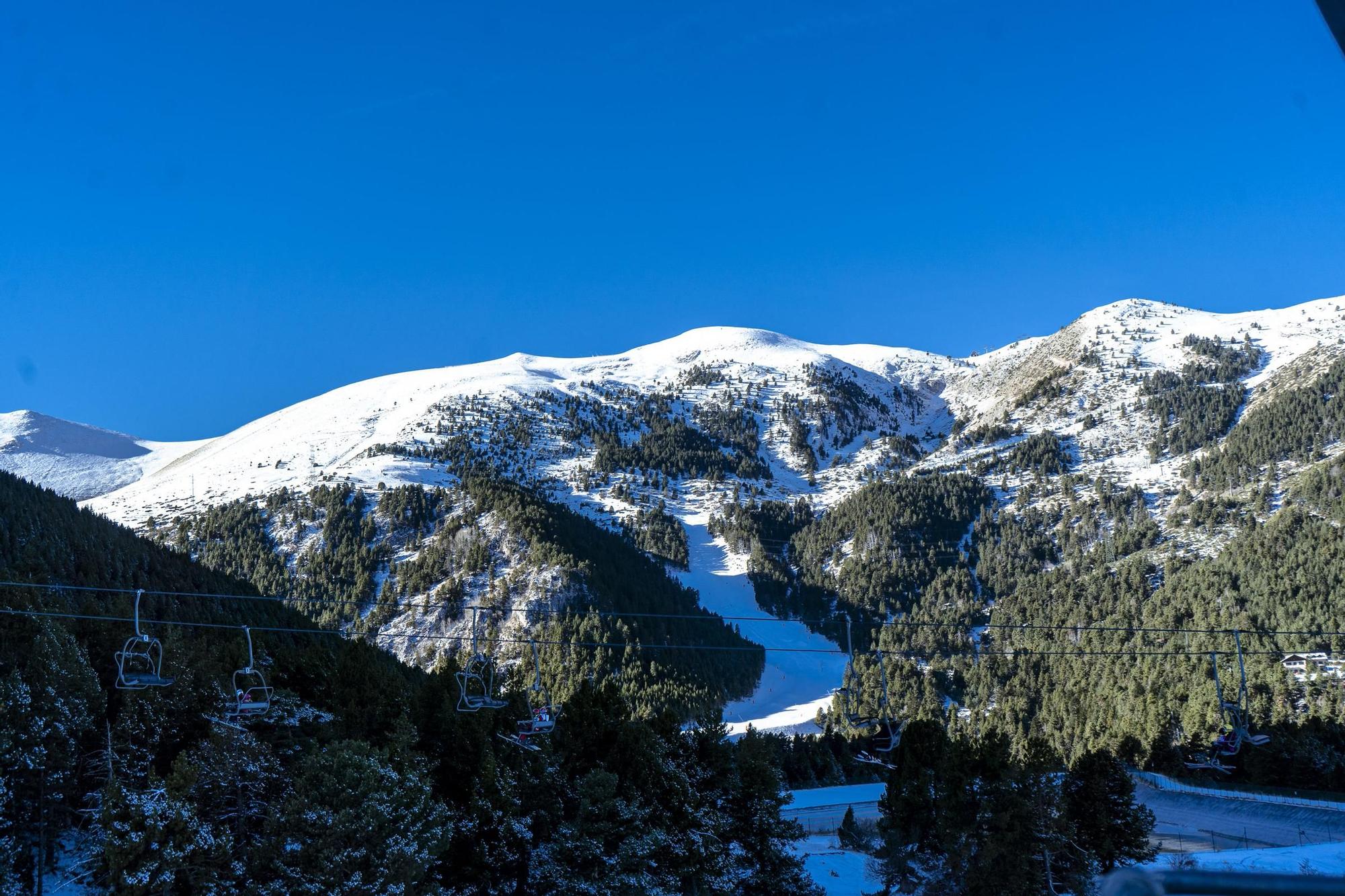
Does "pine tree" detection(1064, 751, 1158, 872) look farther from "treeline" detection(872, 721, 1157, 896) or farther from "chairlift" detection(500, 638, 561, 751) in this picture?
"chairlift" detection(500, 638, 561, 751)

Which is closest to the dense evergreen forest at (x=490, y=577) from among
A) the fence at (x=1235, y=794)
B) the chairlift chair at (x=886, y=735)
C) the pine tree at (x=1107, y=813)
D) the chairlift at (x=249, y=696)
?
the fence at (x=1235, y=794)

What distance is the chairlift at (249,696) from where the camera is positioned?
28.3m

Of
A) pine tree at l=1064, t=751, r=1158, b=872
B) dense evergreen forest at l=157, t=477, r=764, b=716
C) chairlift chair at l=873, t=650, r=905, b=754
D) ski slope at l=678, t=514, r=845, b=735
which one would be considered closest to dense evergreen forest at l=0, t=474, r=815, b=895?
chairlift chair at l=873, t=650, r=905, b=754

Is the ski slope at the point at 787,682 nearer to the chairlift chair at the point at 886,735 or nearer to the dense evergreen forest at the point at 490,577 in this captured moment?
the dense evergreen forest at the point at 490,577

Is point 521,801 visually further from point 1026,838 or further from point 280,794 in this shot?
point 1026,838

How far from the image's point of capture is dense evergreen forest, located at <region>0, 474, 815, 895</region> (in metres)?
37.6

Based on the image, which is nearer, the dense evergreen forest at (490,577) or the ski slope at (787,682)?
the dense evergreen forest at (490,577)

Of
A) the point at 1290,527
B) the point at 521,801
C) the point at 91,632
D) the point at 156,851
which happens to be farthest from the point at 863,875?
the point at 1290,527

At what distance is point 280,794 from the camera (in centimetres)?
4328

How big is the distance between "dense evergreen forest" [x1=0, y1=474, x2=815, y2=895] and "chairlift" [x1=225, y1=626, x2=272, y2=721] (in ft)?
3.96

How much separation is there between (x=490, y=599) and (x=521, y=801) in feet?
385

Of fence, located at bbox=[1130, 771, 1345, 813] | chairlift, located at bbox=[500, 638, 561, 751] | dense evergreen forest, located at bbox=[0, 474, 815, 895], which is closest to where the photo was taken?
chairlift, located at bbox=[500, 638, 561, 751]

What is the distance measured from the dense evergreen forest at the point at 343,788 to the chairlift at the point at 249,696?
121cm

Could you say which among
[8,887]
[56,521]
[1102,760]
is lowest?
[8,887]
